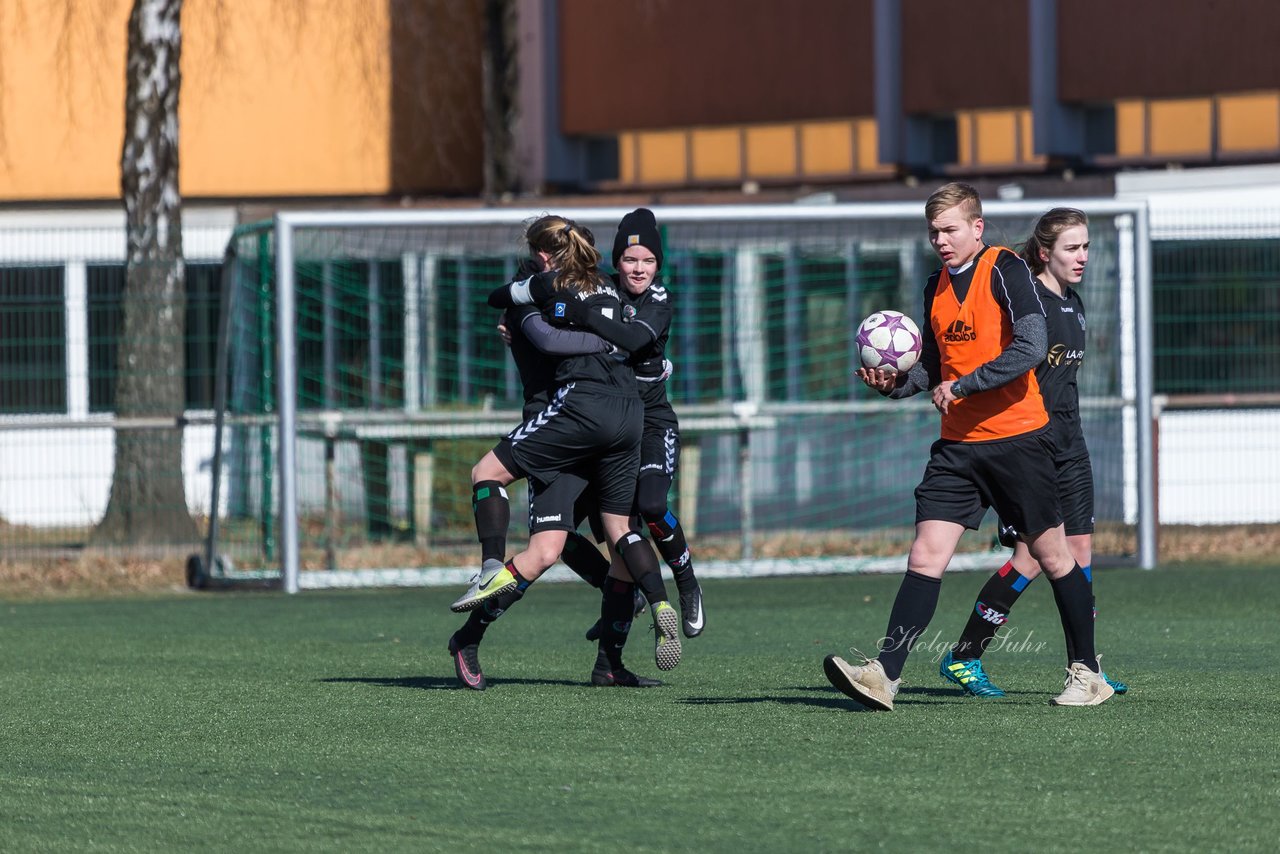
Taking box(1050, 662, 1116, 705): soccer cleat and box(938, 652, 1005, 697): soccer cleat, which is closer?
box(1050, 662, 1116, 705): soccer cleat

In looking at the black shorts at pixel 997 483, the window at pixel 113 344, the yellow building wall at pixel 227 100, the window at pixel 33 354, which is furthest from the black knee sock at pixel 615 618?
the yellow building wall at pixel 227 100

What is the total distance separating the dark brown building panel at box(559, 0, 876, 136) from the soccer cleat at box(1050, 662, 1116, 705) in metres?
13.4

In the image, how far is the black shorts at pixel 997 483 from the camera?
262 inches

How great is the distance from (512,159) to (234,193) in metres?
3.04

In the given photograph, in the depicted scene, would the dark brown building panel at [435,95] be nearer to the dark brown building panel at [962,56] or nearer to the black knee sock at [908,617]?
the dark brown building panel at [962,56]

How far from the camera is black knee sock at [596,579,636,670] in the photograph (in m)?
7.82

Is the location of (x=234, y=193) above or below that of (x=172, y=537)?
above

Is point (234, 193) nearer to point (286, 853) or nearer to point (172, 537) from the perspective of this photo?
point (172, 537)

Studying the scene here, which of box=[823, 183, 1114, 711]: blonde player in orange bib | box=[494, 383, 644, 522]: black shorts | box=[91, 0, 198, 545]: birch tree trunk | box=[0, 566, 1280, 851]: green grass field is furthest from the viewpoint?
box=[91, 0, 198, 545]: birch tree trunk

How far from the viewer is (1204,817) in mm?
5059

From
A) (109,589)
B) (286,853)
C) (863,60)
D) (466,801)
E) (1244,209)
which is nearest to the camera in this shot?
(286,853)

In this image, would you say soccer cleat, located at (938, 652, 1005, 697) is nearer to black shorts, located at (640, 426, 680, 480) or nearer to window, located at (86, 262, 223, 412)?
black shorts, located at (640, 426, 680, 480)

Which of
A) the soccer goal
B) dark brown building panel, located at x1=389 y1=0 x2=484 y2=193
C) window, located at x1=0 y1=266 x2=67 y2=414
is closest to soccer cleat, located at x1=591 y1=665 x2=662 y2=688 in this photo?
the soccer goal

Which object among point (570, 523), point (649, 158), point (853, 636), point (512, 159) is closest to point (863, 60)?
point (649, 158)
